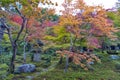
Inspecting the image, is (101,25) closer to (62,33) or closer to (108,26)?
(108,26)

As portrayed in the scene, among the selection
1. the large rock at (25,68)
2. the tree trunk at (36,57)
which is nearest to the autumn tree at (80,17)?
the large rock at (25,68)

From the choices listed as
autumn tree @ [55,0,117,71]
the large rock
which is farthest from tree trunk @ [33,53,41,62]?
autumn tree @ [55,0,117,71]

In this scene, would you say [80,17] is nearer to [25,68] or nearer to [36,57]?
[25,68]

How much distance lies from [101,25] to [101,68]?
4.31 metres

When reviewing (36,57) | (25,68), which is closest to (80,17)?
(25,68)

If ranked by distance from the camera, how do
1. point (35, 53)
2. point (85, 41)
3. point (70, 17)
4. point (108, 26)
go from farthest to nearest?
point (35, 53), point (85, 41), point (108, 26), point (70, 17)

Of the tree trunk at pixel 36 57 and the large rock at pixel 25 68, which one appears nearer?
the large rock at pixel 25 68

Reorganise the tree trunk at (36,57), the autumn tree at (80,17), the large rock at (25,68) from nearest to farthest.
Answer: the autumn tree at (80,17) < the large rock at (25,68) < the tree trunk at (36,57)

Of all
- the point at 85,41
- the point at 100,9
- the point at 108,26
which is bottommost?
the point at 85,41

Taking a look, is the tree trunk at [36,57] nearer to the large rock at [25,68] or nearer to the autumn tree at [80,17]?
the large rock at [25,68]

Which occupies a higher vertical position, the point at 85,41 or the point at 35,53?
the point at 85,41

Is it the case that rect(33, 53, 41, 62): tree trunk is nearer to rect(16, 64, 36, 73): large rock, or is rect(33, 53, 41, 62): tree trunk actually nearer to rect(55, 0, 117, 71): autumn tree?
rect(16, 64, 36, 73): large rock

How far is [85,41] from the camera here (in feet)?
54.6

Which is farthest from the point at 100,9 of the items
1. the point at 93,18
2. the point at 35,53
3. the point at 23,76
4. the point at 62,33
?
the point at 35,53
